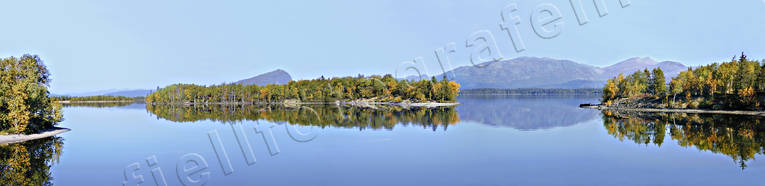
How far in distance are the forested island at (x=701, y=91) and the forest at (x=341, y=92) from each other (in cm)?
4815

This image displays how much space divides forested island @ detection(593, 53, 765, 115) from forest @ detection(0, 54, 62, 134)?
90678mm

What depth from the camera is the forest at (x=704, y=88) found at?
7019cm

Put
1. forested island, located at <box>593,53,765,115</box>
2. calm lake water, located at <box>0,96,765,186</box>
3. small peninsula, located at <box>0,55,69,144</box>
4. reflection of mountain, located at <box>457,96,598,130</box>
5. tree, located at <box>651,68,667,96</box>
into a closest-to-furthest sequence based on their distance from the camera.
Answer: calm lake water, located at <box>0,96,765,186</box>, small peninsula, located at <box>0,55,69,144</box>, reflection of mountain, located at <box>457,96,598,130</box>, forested island, located at <box>593,53,765,115</box>, tree, located at <box>651,68,667,96</box>

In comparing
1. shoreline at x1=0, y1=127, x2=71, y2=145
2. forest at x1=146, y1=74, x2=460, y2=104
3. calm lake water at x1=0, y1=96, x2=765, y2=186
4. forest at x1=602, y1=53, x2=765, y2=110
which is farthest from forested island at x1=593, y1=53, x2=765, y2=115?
shoreline at x1=0, y1=127, x2=71, y2=145

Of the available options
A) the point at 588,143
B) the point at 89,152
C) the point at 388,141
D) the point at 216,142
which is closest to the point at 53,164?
the point at 89,152

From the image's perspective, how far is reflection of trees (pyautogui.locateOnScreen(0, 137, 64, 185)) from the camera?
21717mm

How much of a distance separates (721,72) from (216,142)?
295ft

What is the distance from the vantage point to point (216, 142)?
37188mm

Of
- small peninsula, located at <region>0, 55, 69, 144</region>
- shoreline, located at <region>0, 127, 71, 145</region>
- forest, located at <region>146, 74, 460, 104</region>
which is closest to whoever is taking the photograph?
shoreline, located at <region>0, 127, 71, 145</region>

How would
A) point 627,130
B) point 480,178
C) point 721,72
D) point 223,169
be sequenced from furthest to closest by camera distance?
point 721,72 → point 627,130 → point 223,169 → point 480,178

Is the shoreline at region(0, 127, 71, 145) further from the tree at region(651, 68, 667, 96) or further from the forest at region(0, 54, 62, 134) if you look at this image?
the tree at region(651, 68, 667, 96)

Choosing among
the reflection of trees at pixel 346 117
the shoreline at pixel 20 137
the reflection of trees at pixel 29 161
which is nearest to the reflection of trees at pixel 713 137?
the reflection of trees at pixel 346 117

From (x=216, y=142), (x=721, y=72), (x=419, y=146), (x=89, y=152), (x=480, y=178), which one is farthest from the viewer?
(x=721, y=72)

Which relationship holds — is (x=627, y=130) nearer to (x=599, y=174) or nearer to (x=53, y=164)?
(x=599, y=174)
